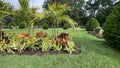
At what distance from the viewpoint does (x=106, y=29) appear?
8.99 metres

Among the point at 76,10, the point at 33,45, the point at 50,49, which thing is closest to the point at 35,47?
the point at 33,45

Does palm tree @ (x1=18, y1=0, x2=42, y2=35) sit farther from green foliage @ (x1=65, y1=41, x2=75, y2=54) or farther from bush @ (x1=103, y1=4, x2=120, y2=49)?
bush @ (x1=103, y1=4, x2=120, y2=49)

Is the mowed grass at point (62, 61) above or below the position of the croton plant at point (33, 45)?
below

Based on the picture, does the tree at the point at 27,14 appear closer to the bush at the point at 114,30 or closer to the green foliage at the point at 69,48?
the green foliage at the point at 69,48

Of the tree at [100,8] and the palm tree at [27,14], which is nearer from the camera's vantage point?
the palm tree at [27,14]

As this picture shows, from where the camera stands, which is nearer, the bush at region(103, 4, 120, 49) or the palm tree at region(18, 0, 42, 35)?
the palm tree at region(18, 0, 42, 35)

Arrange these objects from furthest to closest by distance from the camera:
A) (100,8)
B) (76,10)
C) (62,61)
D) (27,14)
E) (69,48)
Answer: (100,8) → (76,10) → (27,14) → (69,48) → (62,61)

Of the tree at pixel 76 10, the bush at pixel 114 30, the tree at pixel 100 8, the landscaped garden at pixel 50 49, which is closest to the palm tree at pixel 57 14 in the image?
the landscaped garden at pixel 50 49

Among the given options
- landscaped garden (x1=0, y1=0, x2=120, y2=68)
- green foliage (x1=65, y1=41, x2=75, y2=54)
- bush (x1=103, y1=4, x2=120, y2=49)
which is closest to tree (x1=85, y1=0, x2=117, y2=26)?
bush (x1=103, y1=4, x2=120, y2=49)

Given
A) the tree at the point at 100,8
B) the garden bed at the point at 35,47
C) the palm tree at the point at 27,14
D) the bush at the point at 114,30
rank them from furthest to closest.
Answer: the tree at the point at 100,8 < the bush at the point at 114,30 < the palm tree at the point at 27,14 < the garden bed at the point at 35,47

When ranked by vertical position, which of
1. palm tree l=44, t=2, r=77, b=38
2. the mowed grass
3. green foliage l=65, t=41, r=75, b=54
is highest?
palm tree l=44, t=2, r=77, b=38

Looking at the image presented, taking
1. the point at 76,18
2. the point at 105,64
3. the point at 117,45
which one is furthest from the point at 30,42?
the point at 76,18

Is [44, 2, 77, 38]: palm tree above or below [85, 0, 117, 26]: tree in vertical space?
below

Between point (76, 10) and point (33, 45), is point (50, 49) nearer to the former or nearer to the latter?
point (33, 45)
